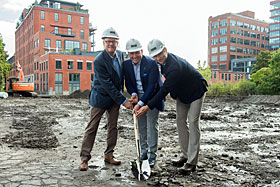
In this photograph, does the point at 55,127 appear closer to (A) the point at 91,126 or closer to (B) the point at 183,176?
(A) the point at 91,126

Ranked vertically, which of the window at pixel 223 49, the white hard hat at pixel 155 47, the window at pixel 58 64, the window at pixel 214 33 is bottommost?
the white hard hat at pixel 155 47

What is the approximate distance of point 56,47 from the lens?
210 feet

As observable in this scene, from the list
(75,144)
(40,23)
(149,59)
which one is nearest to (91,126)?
(149,59)

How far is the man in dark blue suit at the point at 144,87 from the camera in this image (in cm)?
454

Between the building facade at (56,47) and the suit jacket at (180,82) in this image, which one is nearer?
the suit jacket at (180,82)

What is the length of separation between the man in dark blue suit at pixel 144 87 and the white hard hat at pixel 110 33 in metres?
0.28

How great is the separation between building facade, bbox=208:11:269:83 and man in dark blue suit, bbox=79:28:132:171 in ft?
282

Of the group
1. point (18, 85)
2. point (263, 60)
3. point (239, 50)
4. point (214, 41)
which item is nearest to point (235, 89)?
point (18, 85)

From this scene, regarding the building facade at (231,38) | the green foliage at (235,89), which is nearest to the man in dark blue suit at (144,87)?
the green foliage at (235,89)

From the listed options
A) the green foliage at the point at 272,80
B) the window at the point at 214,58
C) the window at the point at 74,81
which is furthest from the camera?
the window at the point at 214,58

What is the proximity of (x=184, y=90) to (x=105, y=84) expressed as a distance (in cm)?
132

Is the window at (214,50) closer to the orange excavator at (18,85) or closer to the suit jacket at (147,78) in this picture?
the orange excavator at (18,85)

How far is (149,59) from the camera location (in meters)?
4.70

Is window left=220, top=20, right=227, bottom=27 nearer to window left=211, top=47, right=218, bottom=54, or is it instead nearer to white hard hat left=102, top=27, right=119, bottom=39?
window left=211, top=47, right=218, bottom=54
